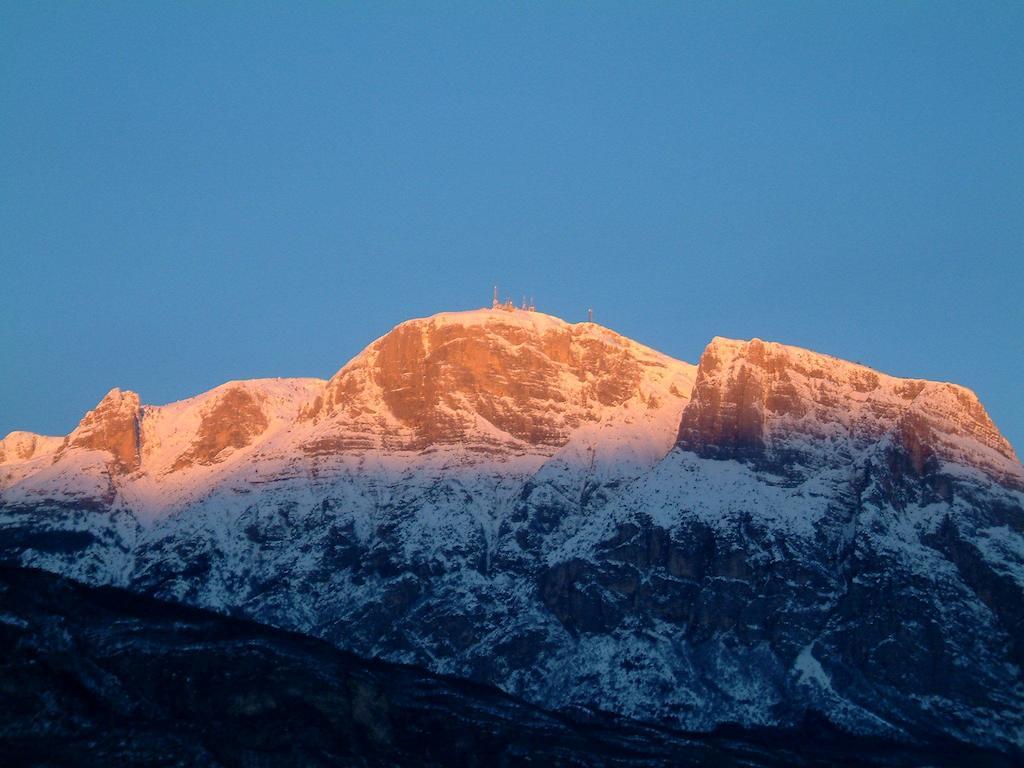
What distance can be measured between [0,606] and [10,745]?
2502 centimetres

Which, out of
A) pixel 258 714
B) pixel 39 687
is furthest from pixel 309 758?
pixel 39 687

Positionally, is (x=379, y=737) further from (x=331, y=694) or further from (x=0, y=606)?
(x=0, y=606)

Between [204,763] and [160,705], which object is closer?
[204,763]

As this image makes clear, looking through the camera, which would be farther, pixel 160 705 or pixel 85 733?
pixel 160 705

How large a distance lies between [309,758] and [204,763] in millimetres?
10277

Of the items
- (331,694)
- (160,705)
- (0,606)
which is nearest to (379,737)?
(331,694)

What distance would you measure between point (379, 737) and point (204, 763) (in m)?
23.0

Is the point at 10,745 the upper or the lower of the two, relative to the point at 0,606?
lower

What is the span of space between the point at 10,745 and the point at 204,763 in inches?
596

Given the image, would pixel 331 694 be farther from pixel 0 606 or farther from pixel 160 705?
pixel 0 606

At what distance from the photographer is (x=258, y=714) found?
634 feet

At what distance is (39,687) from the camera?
184 m

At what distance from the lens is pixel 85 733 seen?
7106 inches

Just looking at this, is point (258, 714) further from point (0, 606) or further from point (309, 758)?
point (0, 606)
